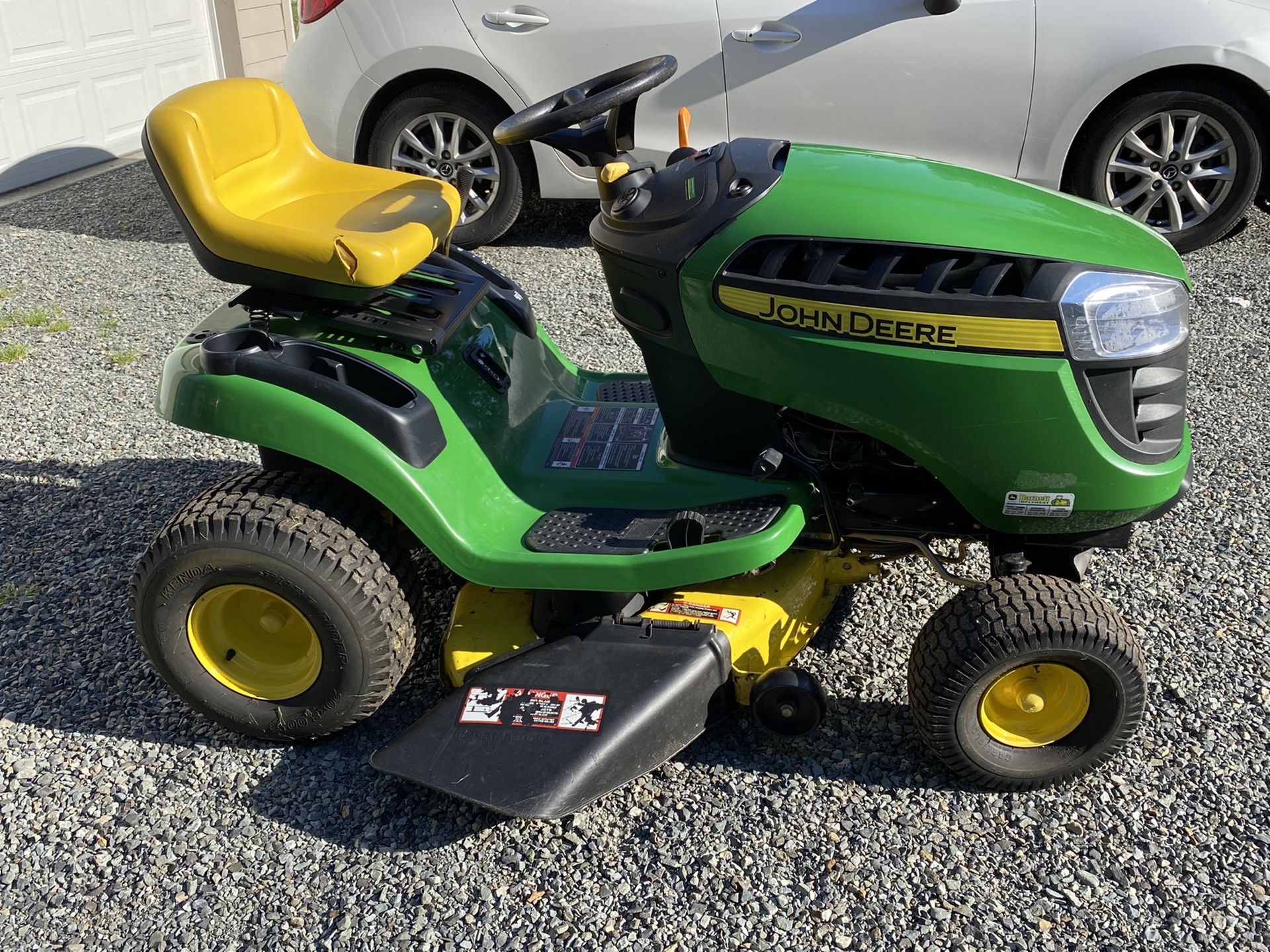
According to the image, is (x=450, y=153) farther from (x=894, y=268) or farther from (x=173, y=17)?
(x=173, y=17)

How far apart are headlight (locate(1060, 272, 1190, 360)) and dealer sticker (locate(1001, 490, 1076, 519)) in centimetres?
29

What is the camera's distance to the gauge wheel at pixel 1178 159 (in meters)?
5.02

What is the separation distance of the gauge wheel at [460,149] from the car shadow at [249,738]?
2497 millimetres

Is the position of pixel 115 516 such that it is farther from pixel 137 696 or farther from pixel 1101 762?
pixel 1101 762

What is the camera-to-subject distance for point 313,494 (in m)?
2.58

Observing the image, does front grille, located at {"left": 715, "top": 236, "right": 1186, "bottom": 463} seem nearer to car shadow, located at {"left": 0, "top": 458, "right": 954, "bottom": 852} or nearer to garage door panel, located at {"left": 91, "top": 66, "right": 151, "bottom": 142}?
car shadow, located at {"left": 0, "top": 458, "right": 954, "bottom": 852}

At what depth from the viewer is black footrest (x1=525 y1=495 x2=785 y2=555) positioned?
96.0 inches

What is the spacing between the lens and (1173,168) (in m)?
5.11

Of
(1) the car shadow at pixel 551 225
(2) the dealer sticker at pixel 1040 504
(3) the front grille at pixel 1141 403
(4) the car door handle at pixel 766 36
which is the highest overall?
(4) the car door handle at pixel 766 36

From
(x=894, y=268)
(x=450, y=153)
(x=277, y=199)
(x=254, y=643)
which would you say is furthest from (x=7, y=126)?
(x=894, y=268)

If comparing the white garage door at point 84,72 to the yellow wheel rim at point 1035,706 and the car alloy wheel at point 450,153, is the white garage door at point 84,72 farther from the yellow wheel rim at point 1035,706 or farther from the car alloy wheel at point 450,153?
the yellow wheel rim at point 1035,706

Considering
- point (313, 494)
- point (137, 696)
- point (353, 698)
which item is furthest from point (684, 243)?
point (137, 696)

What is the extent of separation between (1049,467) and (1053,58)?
3363mm

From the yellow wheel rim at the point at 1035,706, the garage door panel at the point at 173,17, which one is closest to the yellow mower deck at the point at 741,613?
the yellow wheel rim at the point at 1035,706
